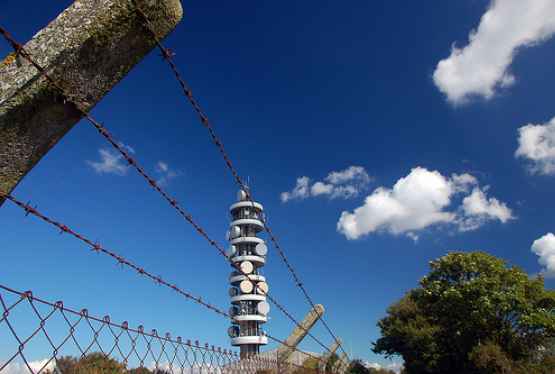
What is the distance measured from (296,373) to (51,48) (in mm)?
9987

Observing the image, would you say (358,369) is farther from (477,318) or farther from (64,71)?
(64,71)

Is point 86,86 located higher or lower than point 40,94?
higher

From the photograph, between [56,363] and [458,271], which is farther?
[458,271]

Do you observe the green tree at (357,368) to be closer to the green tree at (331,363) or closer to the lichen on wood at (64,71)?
the green tree at (331,363)

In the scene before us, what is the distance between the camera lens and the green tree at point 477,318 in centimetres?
2736

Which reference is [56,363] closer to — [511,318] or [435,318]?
[511,318]

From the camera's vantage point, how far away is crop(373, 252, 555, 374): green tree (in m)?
27.4

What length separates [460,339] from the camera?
3034 centimetres

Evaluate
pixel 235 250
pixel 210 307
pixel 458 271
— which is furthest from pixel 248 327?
pixel 210 307

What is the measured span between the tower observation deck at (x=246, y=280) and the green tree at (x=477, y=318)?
70.0ft

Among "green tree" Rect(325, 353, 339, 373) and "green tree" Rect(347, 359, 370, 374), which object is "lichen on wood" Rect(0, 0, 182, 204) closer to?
"green tree" Rect(325, 353, 339, 373)

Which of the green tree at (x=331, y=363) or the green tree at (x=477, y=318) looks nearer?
the green tree at (x=477, y=318)

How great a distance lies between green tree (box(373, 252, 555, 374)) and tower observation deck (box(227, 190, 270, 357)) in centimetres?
2135

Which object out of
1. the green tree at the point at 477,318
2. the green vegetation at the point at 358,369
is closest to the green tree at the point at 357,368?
the green vegetation at the point at 358,369
